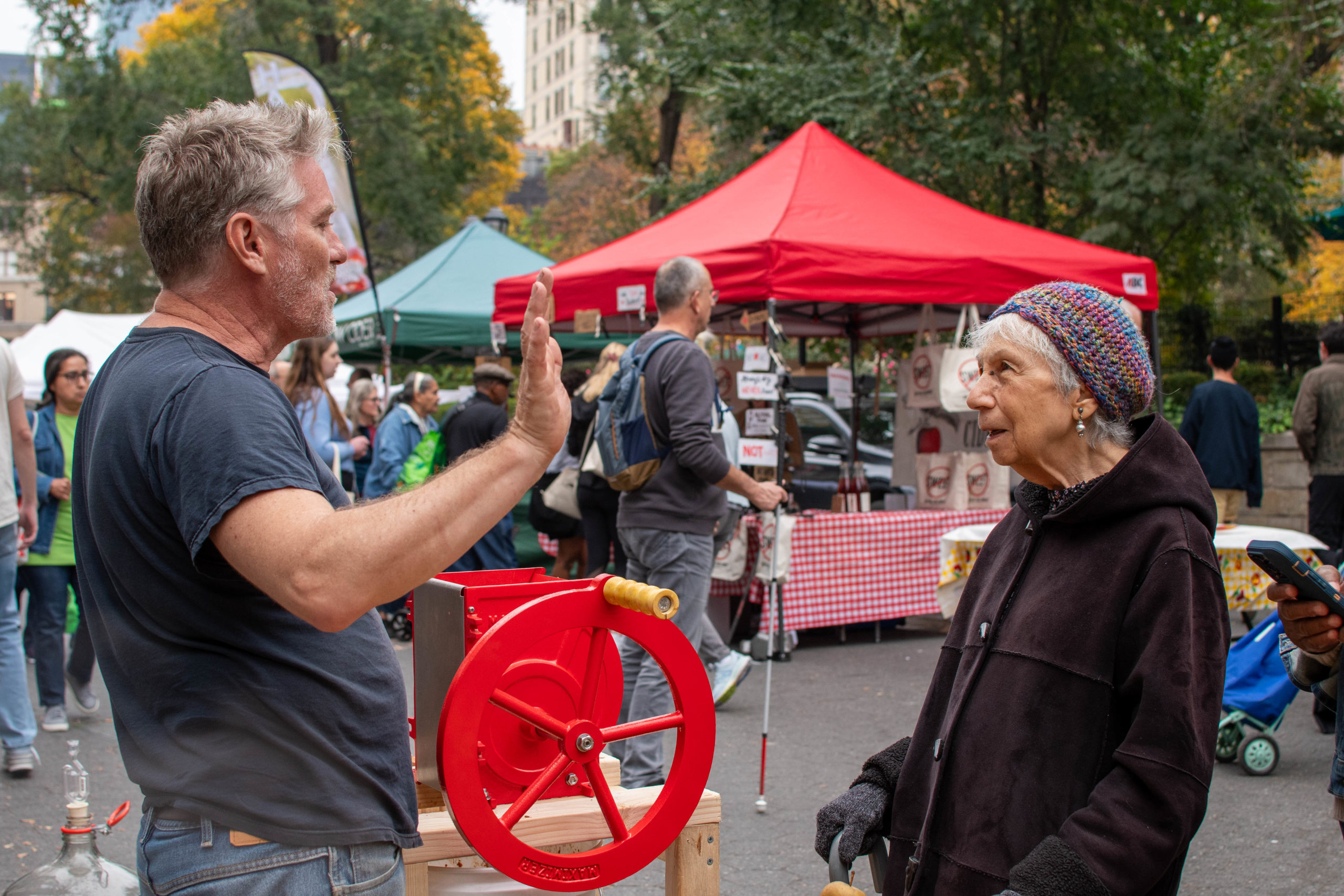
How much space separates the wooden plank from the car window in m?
9.37

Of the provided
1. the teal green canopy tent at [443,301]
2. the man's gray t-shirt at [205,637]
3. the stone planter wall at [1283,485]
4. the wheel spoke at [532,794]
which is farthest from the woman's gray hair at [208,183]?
the stone planter wall at [1283,485]

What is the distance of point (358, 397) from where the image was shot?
361 inches

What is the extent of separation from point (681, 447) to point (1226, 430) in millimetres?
4900

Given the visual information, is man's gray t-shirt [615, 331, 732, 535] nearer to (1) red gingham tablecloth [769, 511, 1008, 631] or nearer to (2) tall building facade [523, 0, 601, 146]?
(1) red gingham tablecloth [769, 511, 1008, 631]

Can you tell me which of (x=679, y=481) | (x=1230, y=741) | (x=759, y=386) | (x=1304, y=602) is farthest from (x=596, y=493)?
(x=1304, y=602)

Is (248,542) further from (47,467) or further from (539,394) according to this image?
(47,467)

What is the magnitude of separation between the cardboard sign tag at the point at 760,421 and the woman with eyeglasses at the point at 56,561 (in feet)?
11.3

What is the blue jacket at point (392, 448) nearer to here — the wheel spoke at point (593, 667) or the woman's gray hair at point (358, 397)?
the woman's gray hair at point (358, 397)

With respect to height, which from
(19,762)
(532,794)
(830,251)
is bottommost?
(19,762)

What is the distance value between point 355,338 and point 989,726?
37.7 feet

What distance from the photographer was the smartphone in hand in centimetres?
188

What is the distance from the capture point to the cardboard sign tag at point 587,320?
7.97 m

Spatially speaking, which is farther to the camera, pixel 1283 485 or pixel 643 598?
pixel 1283 485

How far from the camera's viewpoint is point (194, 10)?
34.5 m
